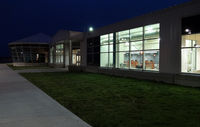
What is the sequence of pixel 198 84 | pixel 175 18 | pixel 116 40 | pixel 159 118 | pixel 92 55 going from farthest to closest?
pixel 92 55 → pixel 116 40 → pixel 175 18 → pixel 198 84 → pixel 159 118

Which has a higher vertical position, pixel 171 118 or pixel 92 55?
pixel 92 55

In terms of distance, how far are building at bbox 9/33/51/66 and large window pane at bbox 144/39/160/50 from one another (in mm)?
32264

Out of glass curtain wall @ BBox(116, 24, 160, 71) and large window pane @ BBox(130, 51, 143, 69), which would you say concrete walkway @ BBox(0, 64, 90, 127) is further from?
large window pane @ BBox(130, 51, 143, 69)

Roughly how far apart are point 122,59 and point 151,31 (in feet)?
15.7

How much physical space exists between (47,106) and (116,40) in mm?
14363

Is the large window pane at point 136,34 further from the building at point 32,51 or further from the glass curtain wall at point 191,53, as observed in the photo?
the building at point 32,51

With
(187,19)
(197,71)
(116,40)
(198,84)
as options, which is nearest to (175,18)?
(187,19)

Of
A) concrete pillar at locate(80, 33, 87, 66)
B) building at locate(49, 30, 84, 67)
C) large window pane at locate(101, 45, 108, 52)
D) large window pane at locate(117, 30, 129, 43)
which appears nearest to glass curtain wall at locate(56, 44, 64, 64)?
building at locate(49, 30, 84, 67)

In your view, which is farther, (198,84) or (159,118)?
(198,84)

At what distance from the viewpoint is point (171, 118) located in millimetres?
5578

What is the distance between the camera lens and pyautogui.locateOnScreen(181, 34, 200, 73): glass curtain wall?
12.3 metres

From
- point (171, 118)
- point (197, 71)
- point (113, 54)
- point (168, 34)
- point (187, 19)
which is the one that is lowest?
point (171, 118)

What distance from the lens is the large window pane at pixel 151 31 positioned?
15.2 m

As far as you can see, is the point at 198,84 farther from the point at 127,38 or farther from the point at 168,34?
the point at 127,38
